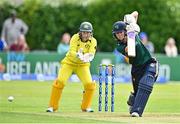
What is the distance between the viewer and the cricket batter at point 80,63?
1805 centimetres

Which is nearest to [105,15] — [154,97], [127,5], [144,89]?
[127,5]

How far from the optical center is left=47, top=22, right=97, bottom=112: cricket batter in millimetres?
18047

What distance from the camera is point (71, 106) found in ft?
65.7

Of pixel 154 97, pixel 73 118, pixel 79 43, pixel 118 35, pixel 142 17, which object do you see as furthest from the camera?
pixel 142 17

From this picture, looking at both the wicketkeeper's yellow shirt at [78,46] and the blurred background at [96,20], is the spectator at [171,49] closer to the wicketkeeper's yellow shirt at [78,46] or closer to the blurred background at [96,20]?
the blurred background at [96,20]

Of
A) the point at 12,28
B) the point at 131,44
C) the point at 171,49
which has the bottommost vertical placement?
the point at 171,49

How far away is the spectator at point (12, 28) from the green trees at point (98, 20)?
8.09ft

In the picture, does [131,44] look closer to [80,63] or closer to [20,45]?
[80,63]

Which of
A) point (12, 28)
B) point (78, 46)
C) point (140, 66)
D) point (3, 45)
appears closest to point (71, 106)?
point (78, 46)

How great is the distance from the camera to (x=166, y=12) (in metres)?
37.0

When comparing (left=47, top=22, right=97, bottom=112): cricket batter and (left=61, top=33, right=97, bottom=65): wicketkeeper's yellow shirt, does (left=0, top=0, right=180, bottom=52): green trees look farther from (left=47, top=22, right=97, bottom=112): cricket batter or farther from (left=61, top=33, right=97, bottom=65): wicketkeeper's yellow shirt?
(left=61, top=33, right=97, bottom=65): wicketkeeper's yellow shirt

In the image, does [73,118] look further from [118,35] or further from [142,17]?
[142,17]

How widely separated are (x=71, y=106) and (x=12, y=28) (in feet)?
47.6

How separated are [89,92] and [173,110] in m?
2.05
